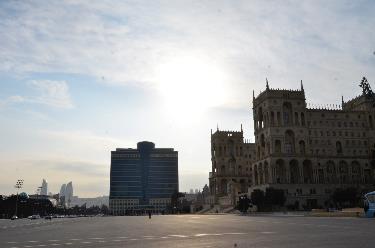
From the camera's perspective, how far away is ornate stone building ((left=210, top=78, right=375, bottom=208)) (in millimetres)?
112938

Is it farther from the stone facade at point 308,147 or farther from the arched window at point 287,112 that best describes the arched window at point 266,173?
the arched window at point 287,112

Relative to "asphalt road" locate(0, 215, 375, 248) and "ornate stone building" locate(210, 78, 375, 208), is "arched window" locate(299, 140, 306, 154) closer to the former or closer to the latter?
"ornate stone building" locate(210, 78, 375, 208)

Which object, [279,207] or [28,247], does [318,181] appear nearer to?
[279,207]

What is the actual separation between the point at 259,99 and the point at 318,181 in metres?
30.0

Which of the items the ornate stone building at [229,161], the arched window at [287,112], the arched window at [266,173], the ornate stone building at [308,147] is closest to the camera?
the ornate stone building at [308,147]

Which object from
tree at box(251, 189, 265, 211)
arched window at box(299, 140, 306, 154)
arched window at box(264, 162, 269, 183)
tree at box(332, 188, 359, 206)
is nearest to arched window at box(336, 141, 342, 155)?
arched window at box(299, 140, 306, 154)

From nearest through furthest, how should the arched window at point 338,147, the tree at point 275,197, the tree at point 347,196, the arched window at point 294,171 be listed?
the tree at point 347,196
the tree at point 275,197
the arched window at point 294,171
the arched window at point 338,147

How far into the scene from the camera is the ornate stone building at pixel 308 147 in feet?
371

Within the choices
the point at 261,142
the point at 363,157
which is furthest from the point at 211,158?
the point at 363,157

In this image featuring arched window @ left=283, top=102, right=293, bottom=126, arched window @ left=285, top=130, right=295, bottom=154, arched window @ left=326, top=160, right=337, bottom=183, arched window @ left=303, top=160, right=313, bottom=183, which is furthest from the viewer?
arched window @ left=326, top=160, right=337, bottom=183

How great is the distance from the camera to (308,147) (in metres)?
118

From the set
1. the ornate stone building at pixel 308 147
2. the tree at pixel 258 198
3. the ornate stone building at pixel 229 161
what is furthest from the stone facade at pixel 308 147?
the ornate stone building at pixel 229 161

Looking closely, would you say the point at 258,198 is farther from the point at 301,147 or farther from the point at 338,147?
the point at 338,147

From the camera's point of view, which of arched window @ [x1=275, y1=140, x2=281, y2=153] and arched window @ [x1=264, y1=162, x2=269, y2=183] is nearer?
arched window @ [x1=275, y1=140, x2=281, y2=153]
